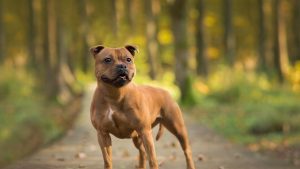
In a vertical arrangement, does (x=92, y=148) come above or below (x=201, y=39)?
below

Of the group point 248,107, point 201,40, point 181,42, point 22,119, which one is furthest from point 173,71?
point 22,119

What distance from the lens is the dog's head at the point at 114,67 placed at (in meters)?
6.99

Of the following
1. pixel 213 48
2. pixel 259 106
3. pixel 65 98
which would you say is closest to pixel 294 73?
pixel 259 106

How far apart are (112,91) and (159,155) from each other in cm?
438

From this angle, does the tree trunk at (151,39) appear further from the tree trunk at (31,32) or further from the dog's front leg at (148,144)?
the dog's front leg at (148,144)

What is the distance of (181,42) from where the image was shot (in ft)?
75.5

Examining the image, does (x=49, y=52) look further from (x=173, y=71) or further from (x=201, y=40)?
(x=201, y=40)

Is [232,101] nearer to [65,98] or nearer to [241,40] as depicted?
[65,98]

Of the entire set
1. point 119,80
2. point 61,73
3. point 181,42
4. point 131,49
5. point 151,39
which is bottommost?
point 61,73

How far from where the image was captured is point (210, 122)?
19.4 meters

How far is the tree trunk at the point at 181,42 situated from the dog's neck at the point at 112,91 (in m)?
15.7

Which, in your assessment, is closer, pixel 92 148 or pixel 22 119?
pixel 92 148

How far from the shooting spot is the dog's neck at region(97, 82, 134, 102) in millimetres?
7324

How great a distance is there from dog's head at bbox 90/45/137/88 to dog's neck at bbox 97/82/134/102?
0.12 metres
